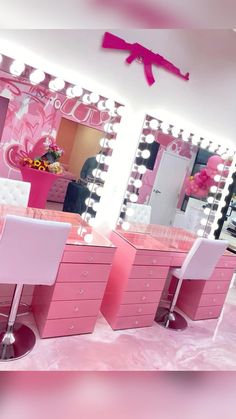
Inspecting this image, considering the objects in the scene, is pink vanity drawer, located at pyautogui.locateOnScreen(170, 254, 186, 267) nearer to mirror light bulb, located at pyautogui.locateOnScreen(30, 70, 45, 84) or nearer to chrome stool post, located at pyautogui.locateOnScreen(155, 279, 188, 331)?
chrome stool post, located at pyautogui.locateOnScreen(155, 279, 188, 331)

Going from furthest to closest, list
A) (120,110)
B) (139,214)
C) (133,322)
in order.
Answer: (139,214) < (120,110) < (133,322)

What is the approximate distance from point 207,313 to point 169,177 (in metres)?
1.37

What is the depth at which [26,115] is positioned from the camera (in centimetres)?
214

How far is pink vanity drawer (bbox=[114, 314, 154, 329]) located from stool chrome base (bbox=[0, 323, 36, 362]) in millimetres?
673

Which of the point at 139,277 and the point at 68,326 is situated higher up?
the point at 139,277

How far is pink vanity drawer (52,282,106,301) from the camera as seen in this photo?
2018 mm

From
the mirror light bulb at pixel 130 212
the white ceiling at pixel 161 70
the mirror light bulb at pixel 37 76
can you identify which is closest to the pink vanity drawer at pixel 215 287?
the mirror light bulb at pixel 130 212

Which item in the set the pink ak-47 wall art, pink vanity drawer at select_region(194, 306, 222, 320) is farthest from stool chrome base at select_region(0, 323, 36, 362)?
the pink ak-47 wall art

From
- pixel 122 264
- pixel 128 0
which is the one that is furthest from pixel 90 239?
pixel 128 0

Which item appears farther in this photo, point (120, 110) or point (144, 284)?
point (120, 110)

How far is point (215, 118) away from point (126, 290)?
6.66ft

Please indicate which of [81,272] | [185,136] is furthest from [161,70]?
[81,272]

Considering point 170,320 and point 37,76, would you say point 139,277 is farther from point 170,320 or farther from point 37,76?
point 37,76

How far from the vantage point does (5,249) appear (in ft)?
5.29
